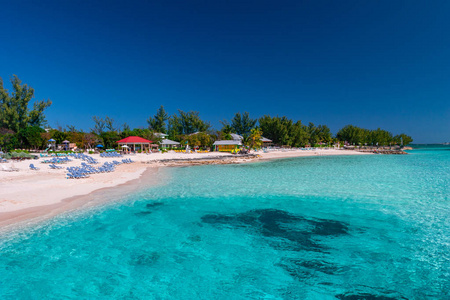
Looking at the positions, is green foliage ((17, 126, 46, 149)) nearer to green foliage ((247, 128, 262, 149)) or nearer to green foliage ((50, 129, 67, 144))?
green foliage ((50, 129, 67, 144))

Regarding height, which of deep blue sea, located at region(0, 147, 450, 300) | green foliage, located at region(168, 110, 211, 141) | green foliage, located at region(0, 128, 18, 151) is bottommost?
deep blue sea, located at region(0, 147, 450, 300)

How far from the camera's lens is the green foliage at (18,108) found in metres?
39.0

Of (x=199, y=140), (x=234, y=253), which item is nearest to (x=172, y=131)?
(x=199, y=140)

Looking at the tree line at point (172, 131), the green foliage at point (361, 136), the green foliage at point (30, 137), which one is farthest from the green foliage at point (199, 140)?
the green foliage at point (361, 136)

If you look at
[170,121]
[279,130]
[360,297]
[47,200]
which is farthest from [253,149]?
[360,297]

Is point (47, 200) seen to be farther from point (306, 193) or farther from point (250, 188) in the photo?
point (306, 193)

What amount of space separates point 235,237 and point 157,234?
2159 millimetres

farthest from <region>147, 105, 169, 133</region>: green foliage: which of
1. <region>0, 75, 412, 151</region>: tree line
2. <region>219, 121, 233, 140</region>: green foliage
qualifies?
<region>219, 121, 233, 140</region>: green foliage

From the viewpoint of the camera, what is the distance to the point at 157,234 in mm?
6234

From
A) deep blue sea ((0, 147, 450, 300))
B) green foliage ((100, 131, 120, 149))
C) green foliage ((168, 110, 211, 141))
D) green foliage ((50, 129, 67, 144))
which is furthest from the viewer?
green foliage ((168, 110, 211, 141))

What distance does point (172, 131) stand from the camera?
206 ft

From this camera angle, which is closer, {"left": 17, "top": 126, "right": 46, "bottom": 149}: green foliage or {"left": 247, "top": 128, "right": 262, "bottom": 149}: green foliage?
{"left": 17, "top": 126, "right": 46, "bottom": 149}: green foliage

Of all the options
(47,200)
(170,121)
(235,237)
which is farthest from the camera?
(170,121)

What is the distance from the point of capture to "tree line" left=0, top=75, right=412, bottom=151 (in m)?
35.6
